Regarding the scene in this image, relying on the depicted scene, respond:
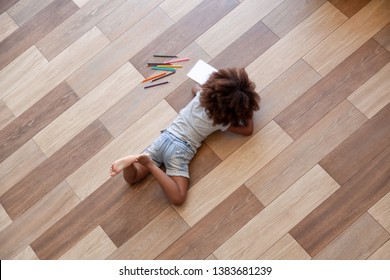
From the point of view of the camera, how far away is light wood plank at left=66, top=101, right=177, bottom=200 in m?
2.13

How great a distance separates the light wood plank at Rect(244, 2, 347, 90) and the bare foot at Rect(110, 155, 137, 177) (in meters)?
0.66

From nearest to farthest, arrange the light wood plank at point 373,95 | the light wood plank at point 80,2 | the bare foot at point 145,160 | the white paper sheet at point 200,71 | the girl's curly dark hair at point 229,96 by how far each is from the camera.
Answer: the girl's curly dark hair at point 229,96 → the bare foot at point 145,160 → the light wood plank at point 373,95 → the white paper sheet at point 200,71 → the light wood plank at point 80,2

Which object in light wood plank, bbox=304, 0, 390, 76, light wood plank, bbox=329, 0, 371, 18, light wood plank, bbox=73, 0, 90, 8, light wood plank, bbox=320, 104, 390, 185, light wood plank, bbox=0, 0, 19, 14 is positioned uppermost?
light wood plank, bbox=0, 0, 19, 14

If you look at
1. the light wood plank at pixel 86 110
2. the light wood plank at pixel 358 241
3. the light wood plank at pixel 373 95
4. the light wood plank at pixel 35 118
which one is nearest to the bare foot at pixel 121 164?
the light wood plank at pixel 86 110

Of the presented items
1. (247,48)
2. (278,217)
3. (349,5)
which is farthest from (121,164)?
(349,5)

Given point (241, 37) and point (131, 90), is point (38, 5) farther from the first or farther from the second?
point (241, 37)

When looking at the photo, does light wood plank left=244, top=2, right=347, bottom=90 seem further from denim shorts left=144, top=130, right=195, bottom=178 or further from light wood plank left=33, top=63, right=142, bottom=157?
light wood plank left=33, top=63, right=142, bottom=157

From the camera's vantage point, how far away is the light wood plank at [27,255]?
207 centimetres

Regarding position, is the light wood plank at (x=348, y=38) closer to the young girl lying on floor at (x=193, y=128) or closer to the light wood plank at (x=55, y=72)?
the young girl lying on floor at (x=193, y=128)

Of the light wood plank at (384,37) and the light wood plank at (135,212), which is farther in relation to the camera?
the light wood plank at (384,37)

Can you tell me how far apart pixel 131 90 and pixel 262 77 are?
2.00ft

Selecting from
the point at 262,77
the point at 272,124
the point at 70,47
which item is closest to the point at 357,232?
the point at 272,124

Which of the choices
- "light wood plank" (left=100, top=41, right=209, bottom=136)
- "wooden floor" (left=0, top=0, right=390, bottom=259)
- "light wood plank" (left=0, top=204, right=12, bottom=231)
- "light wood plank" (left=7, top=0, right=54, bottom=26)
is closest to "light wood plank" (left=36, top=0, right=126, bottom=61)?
"wooden floor" (left=0, top=0, right=390, bottom=259)

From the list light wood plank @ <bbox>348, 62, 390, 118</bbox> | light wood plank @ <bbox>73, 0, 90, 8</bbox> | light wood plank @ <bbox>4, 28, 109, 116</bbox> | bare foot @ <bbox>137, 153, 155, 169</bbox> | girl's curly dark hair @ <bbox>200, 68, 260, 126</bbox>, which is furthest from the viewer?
light wood plank @ <bbox>73, 0, 90, 8</bbox>
